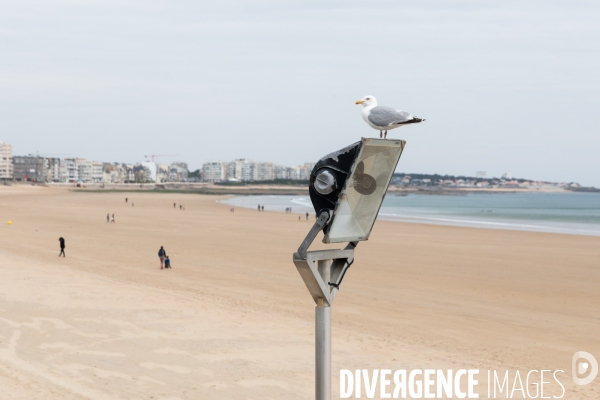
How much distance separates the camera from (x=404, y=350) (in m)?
9.89

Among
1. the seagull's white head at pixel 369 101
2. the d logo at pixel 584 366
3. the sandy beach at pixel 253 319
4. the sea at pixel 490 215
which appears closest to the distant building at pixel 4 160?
the sea at pixel 490 215

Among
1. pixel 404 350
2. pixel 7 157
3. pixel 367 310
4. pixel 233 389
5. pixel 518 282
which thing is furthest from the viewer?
pixel 7 157

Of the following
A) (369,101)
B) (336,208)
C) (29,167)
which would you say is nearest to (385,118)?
(369,101)

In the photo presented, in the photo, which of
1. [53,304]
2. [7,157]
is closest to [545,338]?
[53,304]

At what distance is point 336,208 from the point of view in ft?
12.1

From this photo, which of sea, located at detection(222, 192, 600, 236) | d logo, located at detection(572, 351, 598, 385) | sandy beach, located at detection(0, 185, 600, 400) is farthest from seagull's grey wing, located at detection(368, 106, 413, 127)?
sea, located at detection(222, 192, 600, 236)

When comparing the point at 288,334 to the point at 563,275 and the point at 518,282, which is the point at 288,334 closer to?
the point at 518,282

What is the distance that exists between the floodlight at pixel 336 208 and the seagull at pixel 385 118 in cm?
41

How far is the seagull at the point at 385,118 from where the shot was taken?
4.20m

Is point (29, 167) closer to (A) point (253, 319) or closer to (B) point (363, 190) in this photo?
(A) point (253, 319)

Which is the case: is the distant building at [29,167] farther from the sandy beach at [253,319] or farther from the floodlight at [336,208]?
the floodlight at [336,208]

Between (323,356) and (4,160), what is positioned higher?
(4,160)

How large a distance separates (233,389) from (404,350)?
10.4 ft

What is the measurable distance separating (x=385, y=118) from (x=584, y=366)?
6.92m
